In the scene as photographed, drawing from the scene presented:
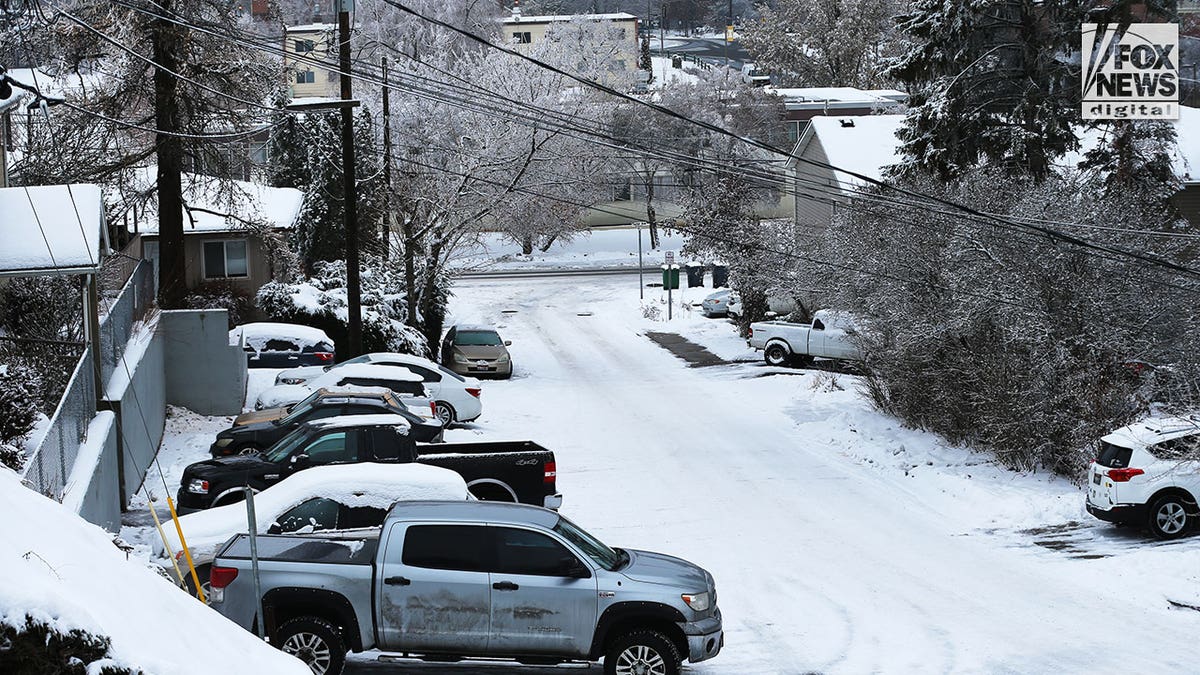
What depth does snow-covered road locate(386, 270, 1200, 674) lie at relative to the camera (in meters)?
12.9

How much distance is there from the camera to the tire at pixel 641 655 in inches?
437

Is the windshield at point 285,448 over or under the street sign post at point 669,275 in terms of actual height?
under

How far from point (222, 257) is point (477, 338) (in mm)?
9264

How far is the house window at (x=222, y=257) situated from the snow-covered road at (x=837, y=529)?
10751 millimetres

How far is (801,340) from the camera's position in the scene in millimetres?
35562

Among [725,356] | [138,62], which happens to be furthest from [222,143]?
[725,356]

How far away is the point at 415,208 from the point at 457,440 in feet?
48.0

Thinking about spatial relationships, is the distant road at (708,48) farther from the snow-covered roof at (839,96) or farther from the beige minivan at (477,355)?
the beige minivan at (477,355)

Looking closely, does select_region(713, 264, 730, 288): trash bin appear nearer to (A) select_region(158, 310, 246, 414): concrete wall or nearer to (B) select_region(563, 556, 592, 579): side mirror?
(A) select_region(158, 310, 246, 414): concrete wall

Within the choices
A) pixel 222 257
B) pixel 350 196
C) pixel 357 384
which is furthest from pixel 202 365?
pixel 222 257

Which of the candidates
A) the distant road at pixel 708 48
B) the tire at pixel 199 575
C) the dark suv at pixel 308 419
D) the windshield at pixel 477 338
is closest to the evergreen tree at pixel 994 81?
the windshield at pixel 477 338

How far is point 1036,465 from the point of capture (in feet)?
67.8

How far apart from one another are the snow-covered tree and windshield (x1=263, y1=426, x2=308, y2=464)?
68.5 meters

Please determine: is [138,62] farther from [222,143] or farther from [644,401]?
[644,401]
